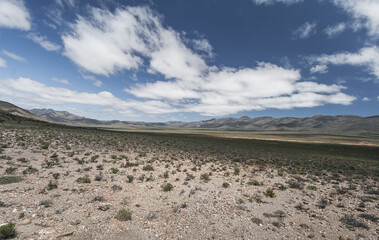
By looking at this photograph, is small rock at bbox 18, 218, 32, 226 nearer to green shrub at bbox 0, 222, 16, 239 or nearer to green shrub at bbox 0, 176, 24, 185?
green shrub at bbox 0, 222, 16, 239

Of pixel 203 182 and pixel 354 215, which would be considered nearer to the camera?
pixel 354 215

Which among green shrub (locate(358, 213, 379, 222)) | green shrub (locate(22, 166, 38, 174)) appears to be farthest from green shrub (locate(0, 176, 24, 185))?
green shrub (locate(358, 213, 379, 222))

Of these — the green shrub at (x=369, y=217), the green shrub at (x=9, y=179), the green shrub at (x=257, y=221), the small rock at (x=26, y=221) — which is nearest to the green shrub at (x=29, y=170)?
the green shrub at (x=9, y=179)

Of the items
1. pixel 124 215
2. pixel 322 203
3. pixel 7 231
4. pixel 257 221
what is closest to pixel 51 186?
pixel 7 231

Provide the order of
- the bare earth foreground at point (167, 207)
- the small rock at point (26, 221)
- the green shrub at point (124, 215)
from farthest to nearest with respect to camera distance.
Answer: the green shrub at point (124, 215) → the bare earth foreground at point (167, 207) → the small rock at point (26, 221)

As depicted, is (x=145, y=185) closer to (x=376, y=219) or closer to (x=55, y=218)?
(x=55, y=218)

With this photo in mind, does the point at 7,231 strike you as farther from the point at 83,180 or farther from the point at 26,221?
the point at 83,180

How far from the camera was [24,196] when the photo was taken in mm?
8922

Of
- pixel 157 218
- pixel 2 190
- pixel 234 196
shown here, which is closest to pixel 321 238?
pixel 234 196

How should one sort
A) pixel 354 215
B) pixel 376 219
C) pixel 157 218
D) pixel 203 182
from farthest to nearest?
pixel 203 182 < pixel 354 215 < pixel 376 219 < pixel 157 218

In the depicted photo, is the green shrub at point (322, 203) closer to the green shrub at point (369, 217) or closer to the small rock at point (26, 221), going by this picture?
the green shrub at point (369, 217)

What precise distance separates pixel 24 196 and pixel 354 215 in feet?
65.4

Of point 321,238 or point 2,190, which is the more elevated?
point 2,190

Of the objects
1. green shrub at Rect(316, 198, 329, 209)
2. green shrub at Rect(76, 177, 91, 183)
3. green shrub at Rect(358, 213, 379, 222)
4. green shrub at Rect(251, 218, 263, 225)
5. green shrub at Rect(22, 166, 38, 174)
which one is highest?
green shrub at Rect(22, 166, 38, 174)
